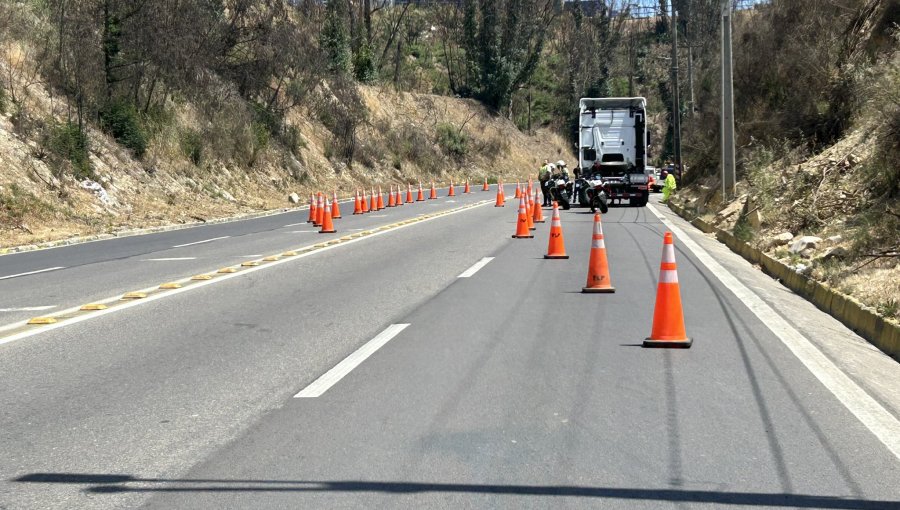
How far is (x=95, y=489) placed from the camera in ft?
17.7

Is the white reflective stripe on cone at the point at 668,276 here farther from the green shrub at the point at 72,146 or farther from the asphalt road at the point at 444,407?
the green shrub at the point at 72,146

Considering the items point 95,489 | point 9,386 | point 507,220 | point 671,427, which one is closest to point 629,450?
point 671,427

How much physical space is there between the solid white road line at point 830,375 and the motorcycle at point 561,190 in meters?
20.6

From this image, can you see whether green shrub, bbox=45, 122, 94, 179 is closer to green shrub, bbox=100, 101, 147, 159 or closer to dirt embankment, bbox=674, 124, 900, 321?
green shrub, bbox=100, 101, 147, 159

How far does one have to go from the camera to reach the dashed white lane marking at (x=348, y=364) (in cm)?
765

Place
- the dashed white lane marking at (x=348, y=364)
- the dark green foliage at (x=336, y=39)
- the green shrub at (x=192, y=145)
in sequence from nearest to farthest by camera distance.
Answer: the dashed white lane marking at (x=348, y=364) < the green shrub at (x=192, y=145) < the dark green foliage at (x=336, y=39)

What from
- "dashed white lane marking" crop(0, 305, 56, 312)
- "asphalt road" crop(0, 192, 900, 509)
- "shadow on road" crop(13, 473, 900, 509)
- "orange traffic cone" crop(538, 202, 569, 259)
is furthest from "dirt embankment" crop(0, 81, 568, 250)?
"shadow on road" crop(13, 473, 900, 509)

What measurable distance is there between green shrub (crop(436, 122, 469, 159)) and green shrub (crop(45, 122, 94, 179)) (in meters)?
43.3

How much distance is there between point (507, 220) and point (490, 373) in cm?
2094

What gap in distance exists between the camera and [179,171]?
38938 millimetres

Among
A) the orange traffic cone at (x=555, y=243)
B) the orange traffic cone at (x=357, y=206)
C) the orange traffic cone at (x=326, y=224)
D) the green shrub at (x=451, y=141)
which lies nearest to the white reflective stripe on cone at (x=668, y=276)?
the orange traffic cone at (x=555, y=243)

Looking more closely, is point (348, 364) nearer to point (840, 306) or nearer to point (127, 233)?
point (840, 306)

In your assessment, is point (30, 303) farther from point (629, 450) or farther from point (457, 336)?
point (629, 450)

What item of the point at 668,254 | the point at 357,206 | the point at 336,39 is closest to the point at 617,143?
the point at 357,206
